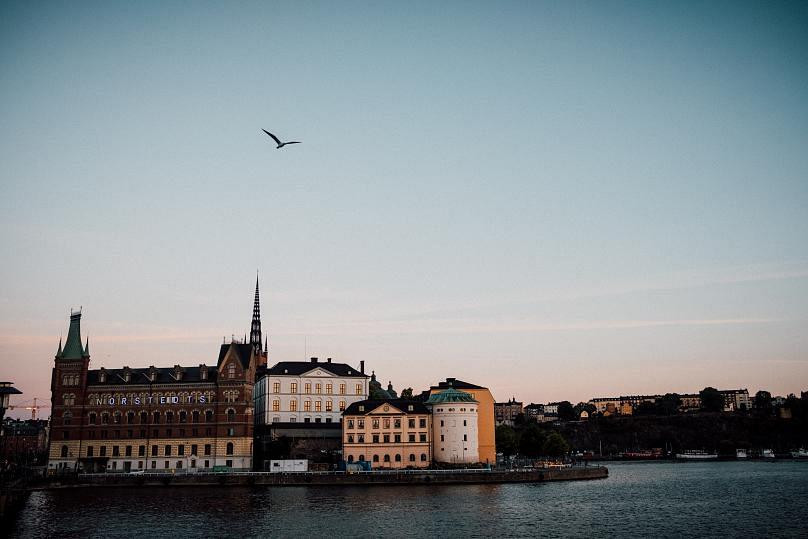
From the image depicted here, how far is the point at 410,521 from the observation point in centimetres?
6056

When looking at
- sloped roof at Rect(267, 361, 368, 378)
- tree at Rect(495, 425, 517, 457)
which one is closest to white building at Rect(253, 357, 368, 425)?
sloped roof at Rect(267, 361, 368, 378)

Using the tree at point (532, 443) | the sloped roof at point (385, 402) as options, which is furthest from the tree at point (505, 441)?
the sloped roof at point (385, 402)

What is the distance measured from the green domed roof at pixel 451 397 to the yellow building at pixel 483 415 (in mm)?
3085

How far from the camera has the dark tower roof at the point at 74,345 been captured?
356 feet

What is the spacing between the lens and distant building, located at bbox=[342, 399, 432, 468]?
10519cm

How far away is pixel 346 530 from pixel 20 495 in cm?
4262

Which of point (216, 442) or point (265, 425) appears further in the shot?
point (265, 425)

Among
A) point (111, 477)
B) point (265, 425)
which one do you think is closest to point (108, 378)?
point (111, 477)

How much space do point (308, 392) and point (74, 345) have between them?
3716cm

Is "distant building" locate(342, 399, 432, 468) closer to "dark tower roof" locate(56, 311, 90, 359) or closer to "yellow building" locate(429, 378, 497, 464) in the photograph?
"yellow building" locate(429, 378, 497, 464)

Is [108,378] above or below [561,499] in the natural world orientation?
above

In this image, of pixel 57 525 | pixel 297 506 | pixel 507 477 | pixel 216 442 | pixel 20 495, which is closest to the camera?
pixel 57 525

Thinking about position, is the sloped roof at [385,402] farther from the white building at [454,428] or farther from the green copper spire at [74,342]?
the green copper spire at [74,342]

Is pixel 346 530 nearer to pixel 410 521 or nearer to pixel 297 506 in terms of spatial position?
pixel 410 521
